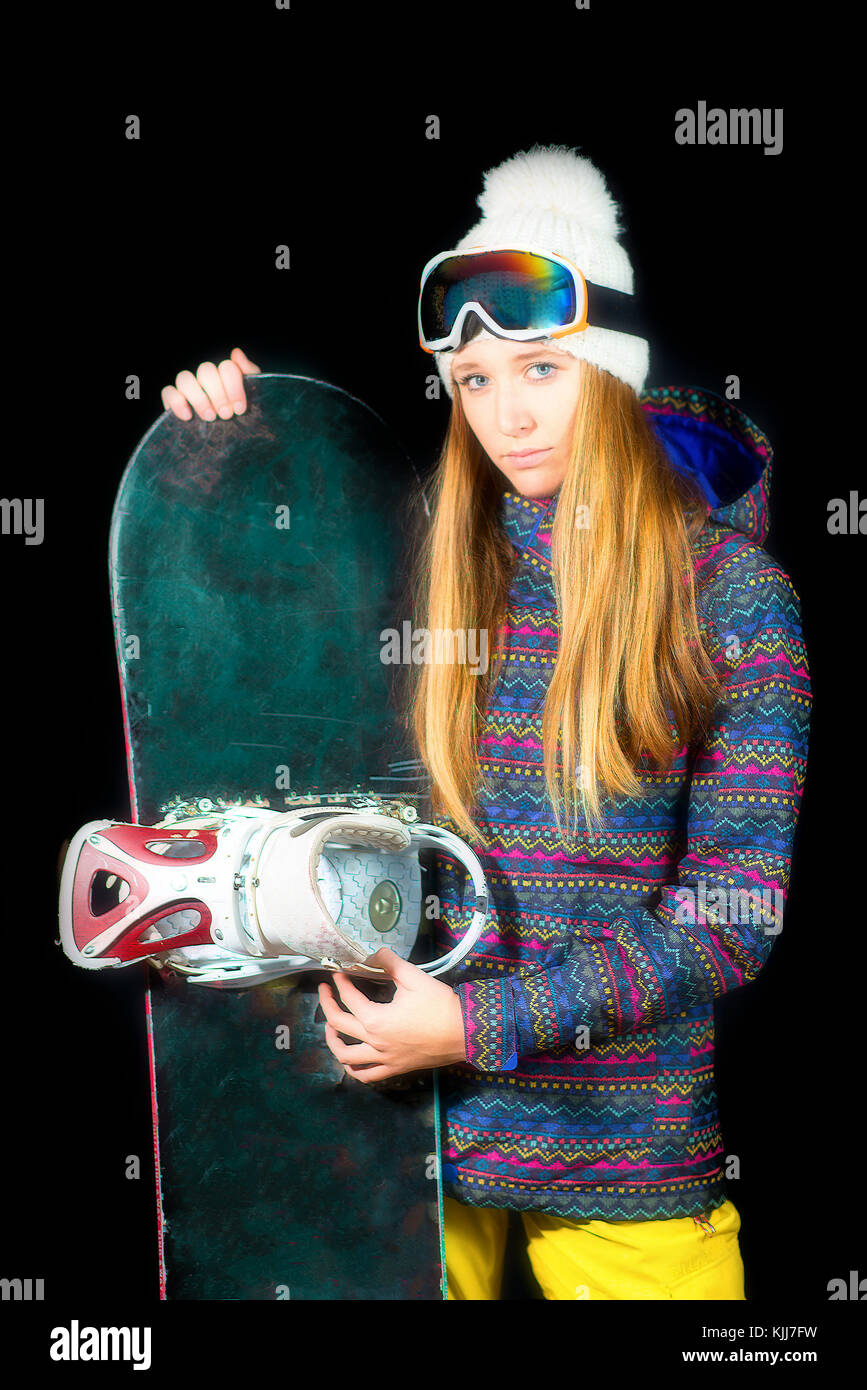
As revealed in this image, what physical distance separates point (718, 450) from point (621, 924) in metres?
0.77

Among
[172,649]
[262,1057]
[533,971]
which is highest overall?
[172,649]

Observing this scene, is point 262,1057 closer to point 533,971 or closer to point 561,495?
point 533,971

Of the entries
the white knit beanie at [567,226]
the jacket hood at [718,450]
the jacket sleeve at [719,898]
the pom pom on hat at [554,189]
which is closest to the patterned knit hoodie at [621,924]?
the jacket sleeve at [719,898]

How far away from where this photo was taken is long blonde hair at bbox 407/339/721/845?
1.88 meters

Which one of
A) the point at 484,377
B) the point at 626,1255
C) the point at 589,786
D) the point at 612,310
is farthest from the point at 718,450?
the point at 626,1255

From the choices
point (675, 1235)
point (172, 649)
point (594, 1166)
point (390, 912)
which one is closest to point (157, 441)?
point (172, 649)

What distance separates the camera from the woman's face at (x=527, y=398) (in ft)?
6.33

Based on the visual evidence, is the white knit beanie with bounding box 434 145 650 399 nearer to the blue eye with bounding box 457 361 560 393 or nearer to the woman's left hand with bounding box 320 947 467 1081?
the blue eye with bounding box 457 361 560 393

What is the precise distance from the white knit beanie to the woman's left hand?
2.88 feet

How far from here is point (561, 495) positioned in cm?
194

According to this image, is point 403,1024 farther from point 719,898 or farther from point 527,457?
point 527,457

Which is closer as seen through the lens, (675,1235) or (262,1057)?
(675,1235)

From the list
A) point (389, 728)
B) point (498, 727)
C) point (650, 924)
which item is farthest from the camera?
point (389, 728)

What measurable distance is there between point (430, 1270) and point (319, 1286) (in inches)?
6.7
